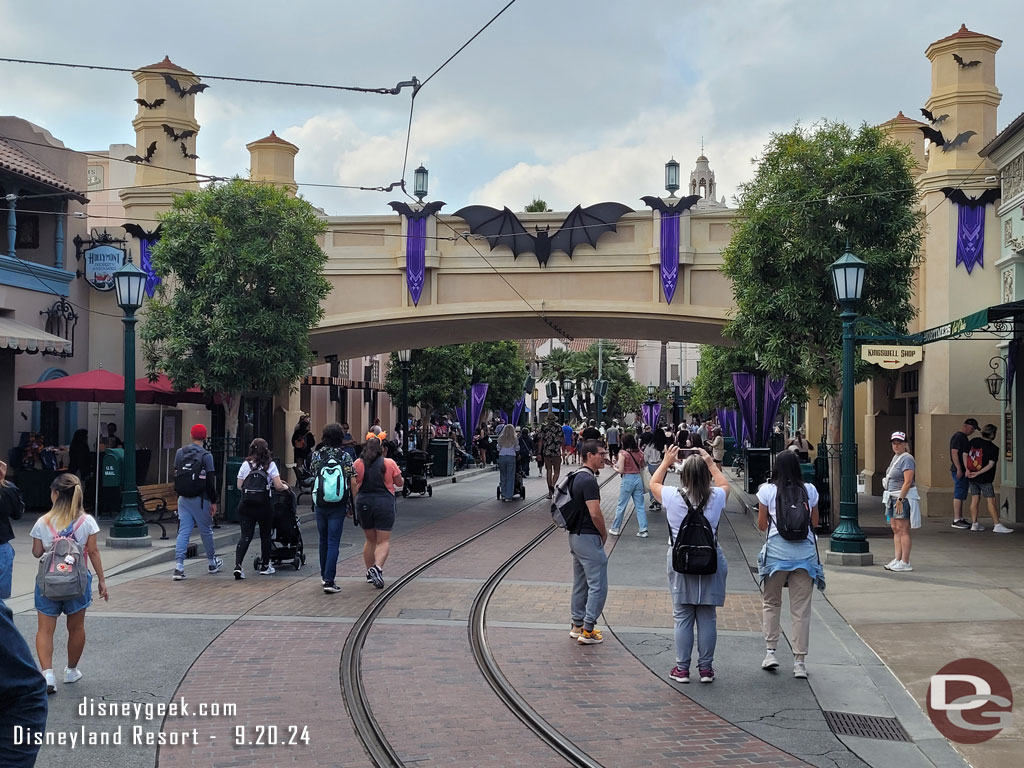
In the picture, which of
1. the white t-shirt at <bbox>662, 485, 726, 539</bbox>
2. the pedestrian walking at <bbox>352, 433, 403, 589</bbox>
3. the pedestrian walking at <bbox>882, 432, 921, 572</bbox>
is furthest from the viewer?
the pedestrian walking at <bbox>882, 432, 921, 572</bbox>

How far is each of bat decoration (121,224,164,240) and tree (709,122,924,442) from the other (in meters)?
12.9

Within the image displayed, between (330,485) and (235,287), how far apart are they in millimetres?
8839

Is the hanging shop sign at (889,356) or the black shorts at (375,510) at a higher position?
the hanging shop sign at (889,356)

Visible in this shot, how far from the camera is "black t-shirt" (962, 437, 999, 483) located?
16266 mm

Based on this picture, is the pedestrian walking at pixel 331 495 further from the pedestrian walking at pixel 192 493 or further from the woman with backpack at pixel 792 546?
the woman with backpack at pixel 792 546

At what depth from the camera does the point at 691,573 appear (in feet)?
24.2

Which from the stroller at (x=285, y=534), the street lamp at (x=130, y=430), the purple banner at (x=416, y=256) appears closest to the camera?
the stroller at (x=285, y=534)

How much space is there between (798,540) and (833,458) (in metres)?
A: 10.2

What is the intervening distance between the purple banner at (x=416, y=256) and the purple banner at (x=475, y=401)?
458 inches

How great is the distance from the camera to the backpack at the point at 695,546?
7336mm

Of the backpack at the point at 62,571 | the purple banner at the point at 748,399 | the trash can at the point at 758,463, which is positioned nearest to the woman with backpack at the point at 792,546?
the backpack at the point at 62,571


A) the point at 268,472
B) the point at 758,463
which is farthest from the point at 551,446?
the point at 268,472

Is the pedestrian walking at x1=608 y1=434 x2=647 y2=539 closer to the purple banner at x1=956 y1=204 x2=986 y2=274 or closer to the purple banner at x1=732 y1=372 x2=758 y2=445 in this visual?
the purple banner at x1=956 y1=204 x2=986 y2=274

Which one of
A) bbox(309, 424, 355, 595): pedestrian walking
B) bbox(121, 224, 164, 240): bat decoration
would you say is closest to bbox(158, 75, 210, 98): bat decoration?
bbox(121, 224, 164, 240): bat decoration
